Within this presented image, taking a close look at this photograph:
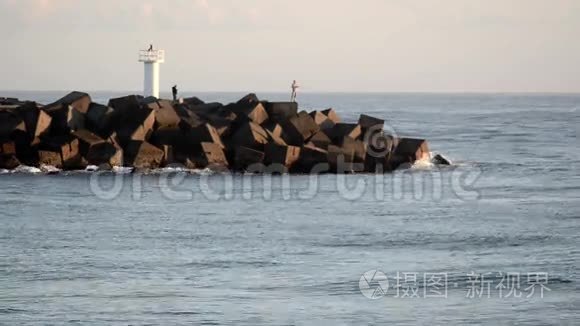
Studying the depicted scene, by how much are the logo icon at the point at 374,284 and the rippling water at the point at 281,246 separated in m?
0.08

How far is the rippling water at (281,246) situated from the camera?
55.7ft

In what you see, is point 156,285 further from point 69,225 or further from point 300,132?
point 300,132

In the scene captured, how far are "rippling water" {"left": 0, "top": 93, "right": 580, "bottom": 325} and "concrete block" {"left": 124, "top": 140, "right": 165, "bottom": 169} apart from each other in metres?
0.66

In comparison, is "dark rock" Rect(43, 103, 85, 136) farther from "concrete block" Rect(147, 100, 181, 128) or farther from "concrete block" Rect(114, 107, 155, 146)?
"concrete block" Rect(147, 100, 181, 128)

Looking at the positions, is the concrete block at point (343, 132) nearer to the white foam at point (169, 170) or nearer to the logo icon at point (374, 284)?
the white foam at point (169, 170)

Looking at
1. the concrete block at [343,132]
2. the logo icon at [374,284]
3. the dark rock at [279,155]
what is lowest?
the logo icon at [374,284]

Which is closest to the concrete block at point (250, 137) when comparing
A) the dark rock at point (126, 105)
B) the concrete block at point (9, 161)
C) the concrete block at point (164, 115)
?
the concrete block at point (164, 115)

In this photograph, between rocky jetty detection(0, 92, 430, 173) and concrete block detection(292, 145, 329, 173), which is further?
concrete block detection(292, 145, 329, 173)

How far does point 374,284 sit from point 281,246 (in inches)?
167

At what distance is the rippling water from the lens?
668 inches

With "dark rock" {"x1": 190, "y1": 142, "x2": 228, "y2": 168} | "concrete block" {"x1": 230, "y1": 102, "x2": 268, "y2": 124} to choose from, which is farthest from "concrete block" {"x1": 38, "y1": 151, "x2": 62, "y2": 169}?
"concrete block" {"x1": 230, "y1": 102, "x2": 268, "y2": 124}

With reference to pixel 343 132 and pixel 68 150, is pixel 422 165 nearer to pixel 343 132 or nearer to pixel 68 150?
pixel 343 132

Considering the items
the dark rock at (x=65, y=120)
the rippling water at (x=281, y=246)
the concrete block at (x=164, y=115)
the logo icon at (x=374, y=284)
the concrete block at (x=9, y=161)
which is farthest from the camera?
the concrete block at (x=164, y=115)

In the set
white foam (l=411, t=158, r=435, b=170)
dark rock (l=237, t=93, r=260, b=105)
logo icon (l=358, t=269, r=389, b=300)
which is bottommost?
logo icon (l=358, t=269, r=389, b=300)
